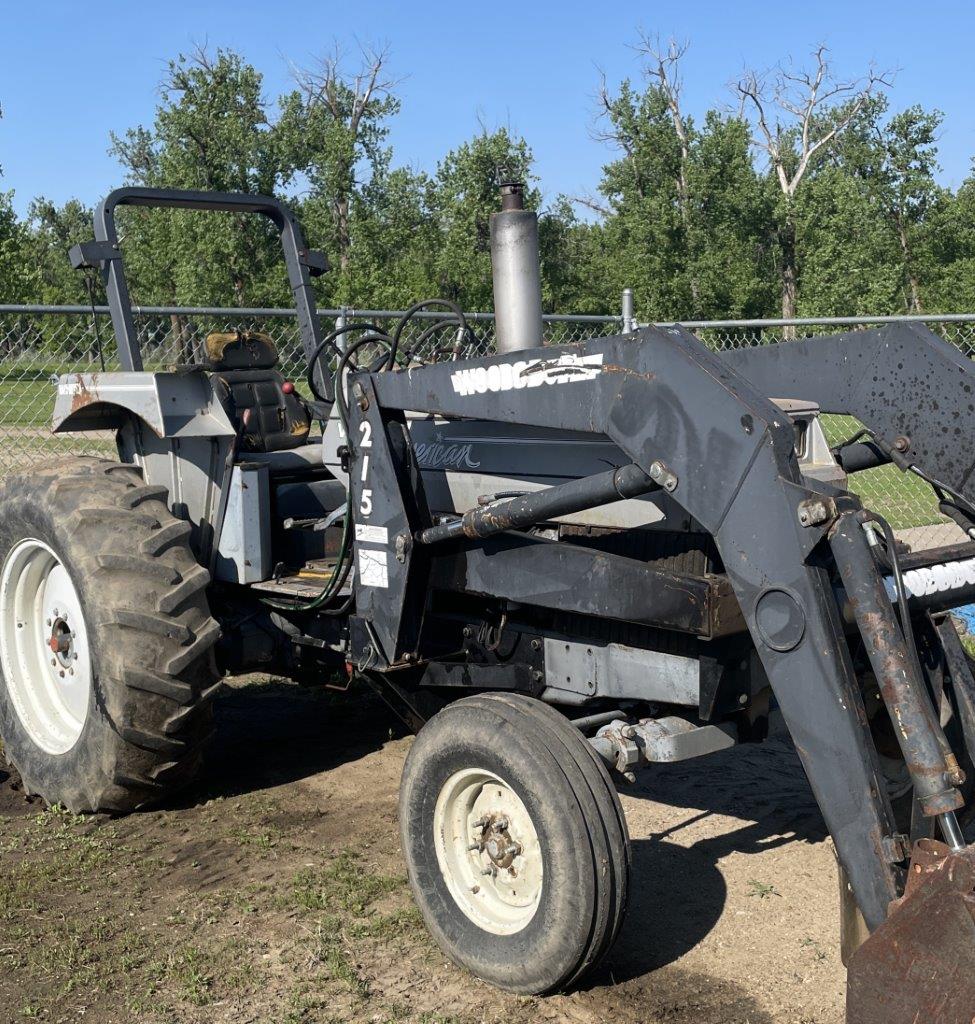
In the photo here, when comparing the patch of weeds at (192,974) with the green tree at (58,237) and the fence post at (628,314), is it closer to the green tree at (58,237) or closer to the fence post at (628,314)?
the fence post at (628,314)

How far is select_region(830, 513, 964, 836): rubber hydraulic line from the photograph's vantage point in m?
2.62

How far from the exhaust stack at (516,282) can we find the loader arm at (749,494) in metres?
0.43

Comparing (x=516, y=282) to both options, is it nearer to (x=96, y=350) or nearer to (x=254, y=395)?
(x=254, y=395)

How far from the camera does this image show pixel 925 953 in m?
2.54

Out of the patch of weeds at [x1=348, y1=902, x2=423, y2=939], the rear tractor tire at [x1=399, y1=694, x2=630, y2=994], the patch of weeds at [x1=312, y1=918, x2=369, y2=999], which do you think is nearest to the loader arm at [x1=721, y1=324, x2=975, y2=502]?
the rear tractor tire at [x1=399, y1=694, x2=630, y2=994]

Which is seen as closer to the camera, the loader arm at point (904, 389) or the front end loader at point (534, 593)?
the front end loader at point (534, 593)

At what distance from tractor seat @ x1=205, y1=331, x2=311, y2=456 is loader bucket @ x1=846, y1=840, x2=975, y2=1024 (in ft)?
11.4

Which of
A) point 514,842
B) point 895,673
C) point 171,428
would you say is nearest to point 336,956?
point 514,842

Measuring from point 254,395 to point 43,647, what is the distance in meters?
1.42

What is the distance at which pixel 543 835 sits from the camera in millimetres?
3289

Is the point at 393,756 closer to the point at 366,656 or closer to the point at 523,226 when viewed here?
the point at 366,656

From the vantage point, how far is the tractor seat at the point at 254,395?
212 inches

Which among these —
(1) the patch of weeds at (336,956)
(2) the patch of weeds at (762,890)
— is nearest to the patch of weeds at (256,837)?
(1) the patch of weeds at (336,956)

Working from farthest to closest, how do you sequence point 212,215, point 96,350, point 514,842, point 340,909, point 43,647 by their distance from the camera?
1. point 212,215
2. point 96,350
3. point 43,647
4. point 340,909
5. point 514,842
